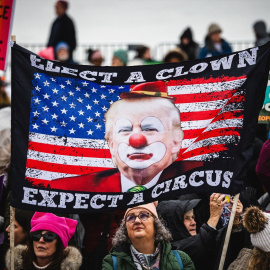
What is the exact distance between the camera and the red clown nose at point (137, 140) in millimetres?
5684

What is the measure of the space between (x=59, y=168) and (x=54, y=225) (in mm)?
587

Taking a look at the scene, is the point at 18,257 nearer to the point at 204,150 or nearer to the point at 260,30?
the point at 204,150

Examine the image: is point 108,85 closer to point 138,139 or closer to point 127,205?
point 138,139

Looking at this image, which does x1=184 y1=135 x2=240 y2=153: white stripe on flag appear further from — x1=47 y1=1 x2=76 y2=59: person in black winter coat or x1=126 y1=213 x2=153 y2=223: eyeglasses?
x1=47 y1=1 x2=76 y2=59: person in black winter coat

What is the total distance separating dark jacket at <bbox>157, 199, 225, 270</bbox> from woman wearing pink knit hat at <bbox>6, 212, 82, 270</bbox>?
3.23 feet

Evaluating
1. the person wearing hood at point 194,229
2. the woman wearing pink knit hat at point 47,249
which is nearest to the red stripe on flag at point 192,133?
the person wearing hood at point 194,229

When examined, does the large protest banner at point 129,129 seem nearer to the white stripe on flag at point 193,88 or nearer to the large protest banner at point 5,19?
the white stripe on flag at point 193,88

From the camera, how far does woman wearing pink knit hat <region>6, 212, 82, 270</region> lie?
227 inches

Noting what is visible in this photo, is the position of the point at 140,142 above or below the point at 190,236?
above

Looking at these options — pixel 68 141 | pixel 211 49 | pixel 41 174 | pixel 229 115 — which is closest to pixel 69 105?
pixel 68 141

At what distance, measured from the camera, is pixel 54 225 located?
229 inches

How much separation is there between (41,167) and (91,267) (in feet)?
4.20

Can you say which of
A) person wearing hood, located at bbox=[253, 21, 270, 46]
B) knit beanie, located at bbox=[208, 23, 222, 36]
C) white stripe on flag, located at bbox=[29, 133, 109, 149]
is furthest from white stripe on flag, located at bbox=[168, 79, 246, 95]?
person wearing hood, located at bbox=[253, 21, 270, 46]

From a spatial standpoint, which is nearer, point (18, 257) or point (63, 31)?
point (18, 257)
